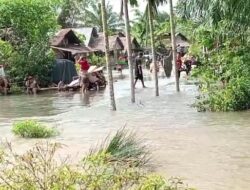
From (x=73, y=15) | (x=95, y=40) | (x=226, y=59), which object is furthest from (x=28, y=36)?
(x=73, y=15)

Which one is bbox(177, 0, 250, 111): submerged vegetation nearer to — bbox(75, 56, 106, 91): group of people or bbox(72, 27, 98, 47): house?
bbox(75, 56, 106, 91): group of people

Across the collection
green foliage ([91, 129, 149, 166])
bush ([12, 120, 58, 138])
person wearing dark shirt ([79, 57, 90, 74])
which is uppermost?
person wearing dark shirt ([79, 57, 90, 74])

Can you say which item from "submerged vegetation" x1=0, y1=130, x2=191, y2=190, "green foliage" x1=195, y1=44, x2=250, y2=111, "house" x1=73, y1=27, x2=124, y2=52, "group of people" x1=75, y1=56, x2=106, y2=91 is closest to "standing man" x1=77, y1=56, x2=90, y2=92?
A: "group of people" x1=75, y1=56, x2=106, y2=91

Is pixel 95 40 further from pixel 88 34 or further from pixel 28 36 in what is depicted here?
pixel 28 36

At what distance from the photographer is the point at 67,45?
46062mm

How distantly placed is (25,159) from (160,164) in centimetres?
427

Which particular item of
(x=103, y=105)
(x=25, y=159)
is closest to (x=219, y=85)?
(x=103, y=105)

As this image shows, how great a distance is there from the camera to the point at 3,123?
1472cm

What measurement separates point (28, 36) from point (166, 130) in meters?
21.3

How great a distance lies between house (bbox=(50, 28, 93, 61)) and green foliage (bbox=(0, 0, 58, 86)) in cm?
765

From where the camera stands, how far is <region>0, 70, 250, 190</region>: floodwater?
27.1ft

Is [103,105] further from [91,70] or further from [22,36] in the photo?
[22,36]

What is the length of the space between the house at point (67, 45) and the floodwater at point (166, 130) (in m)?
22.2

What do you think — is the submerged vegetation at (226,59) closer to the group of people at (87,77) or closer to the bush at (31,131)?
the bush at (31,131)
